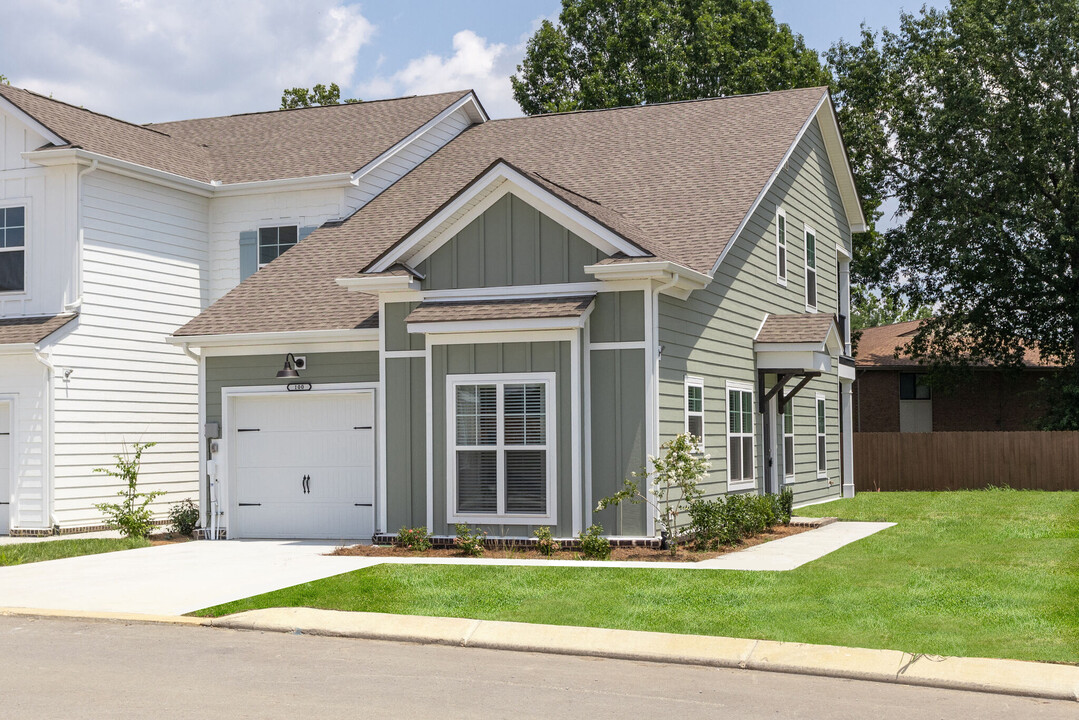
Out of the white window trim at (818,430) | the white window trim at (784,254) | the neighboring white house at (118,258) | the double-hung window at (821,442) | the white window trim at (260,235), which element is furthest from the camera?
the double-hung window at (821,442)

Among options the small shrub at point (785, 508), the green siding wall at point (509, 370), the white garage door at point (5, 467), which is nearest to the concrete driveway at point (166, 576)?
the green siding wall at point (509, 370)

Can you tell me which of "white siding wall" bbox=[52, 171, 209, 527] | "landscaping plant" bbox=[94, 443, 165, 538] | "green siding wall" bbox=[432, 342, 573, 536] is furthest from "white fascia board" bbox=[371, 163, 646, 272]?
"white siding wall" bbox=[52, 171, 209, 527]

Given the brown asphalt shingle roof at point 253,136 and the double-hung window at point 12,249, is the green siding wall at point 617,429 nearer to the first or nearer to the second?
the brown asphalt shingle roof at point 253,136

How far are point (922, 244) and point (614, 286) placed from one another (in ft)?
77.6

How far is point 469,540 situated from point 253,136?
13.0 m

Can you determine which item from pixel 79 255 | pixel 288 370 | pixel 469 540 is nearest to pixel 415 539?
pixel 469 540

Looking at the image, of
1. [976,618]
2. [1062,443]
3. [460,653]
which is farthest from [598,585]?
[1062,443]

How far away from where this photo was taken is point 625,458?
51.3ft

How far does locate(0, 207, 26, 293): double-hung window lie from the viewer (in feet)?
Result: 65.5

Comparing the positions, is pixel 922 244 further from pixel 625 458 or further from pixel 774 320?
pixel 625 458

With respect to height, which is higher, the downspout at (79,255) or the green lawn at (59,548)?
the downspout at (79,255)

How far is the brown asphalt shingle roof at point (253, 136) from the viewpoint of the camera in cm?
2075

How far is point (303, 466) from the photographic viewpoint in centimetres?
1831

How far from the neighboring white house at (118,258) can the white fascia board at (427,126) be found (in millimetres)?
43
